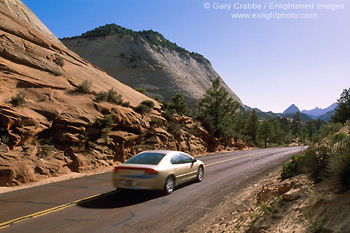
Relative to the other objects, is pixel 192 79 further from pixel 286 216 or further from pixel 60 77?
pixel 286 216

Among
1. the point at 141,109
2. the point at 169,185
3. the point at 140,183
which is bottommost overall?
the point at 169,185

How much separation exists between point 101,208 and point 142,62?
8265cm

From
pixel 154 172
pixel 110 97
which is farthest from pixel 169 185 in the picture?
pixel 110 97

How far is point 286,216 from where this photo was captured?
414cm

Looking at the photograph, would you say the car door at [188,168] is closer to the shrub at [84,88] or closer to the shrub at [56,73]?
the shrub at [84,88]

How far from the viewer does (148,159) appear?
8.20m

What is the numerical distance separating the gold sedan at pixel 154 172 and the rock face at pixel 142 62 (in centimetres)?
6684

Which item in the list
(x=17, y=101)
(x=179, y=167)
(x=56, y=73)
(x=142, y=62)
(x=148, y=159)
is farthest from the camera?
(x=142, y=62)

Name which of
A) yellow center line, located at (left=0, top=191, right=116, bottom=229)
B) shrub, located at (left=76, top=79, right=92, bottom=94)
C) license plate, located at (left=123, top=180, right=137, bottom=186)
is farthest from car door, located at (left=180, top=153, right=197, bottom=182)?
shrub, located at (left=76, top=79, right=92, bottom=94)

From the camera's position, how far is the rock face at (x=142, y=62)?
8025 cm

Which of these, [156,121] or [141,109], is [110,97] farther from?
[156,121]

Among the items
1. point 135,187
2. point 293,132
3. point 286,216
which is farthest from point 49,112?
point 293,132

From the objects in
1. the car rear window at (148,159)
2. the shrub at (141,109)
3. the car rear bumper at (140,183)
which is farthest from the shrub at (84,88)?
the car rear bumper at (140,183)

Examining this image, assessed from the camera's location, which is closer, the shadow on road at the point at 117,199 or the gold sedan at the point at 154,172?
the shadow on road at the point at 117,199
